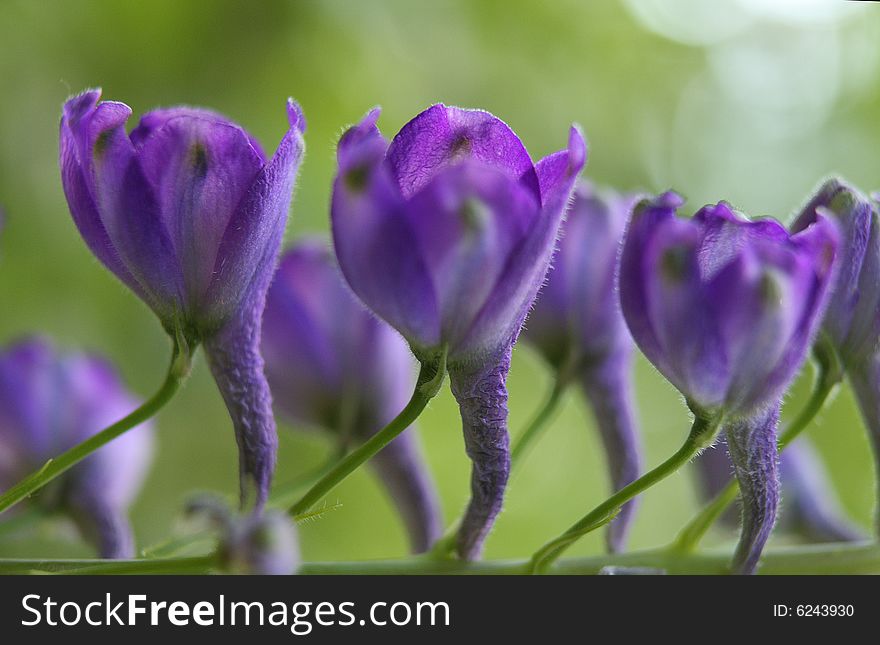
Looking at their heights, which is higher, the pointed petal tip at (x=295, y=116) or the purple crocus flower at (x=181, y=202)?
the pointed petal tip at (x=295, y=116)

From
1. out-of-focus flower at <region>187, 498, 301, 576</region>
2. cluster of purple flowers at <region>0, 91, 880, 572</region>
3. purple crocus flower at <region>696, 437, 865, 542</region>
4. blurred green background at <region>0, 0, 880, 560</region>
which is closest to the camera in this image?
out-of-focus flower at <region>187, 498, 301, 576</region>

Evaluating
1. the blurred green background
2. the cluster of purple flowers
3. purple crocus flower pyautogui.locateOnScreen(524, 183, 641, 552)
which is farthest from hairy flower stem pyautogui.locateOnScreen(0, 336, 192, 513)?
the blurred green background

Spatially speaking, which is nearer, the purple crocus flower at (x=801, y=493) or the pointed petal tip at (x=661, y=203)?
the pointed petal tip at (x=661, y=203)

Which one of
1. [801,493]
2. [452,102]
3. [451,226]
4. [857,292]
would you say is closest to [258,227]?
[451,226]

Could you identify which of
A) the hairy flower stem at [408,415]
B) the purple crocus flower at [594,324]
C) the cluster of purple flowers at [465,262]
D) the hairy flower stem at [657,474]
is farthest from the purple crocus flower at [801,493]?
the hairy flower stem at [408,415]

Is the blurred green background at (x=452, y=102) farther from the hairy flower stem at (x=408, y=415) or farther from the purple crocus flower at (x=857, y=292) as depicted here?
the hairy flower stem at (x=408, y=415)

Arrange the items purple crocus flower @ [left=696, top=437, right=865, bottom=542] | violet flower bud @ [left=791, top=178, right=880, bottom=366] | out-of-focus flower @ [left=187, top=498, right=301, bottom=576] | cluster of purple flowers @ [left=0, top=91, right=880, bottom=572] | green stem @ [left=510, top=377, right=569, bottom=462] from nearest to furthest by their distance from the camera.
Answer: out-of-focus flower @ [left=187, top=498, right=301, bottom=576] → cluster of purple flowers @ [left=0, top=91, right=880, bottom=572] → violet flower bud @ [left=791, top=178, right=880, bottom=366] → green stem @ [left=510, top=377, right=569, bottom=462] → purple crocus flower @ [left=696, top=437, right=865, bottom=542]

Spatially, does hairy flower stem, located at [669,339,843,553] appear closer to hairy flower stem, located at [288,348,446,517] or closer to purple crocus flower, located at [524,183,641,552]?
purple crocus flower, located at [524,183,641,552]
